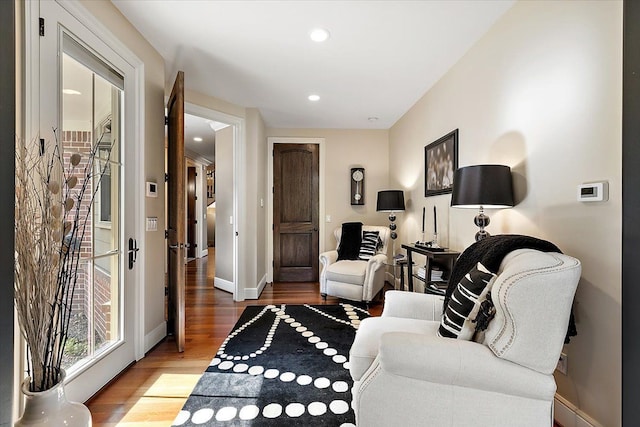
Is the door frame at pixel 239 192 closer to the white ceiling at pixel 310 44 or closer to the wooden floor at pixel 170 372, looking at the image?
the wooden floor at pixel 170 372

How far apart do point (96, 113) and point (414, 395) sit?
241cm

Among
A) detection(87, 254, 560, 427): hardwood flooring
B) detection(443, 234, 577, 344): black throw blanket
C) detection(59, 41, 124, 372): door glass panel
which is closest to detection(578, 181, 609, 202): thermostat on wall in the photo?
detection(443, 234, 577, 344): black throw blanket

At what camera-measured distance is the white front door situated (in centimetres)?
156

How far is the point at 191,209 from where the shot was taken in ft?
24.3

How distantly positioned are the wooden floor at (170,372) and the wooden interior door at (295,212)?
930 millimetres

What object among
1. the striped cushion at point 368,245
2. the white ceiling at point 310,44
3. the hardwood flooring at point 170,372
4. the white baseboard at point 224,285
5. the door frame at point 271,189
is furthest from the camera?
the door frame at point 271,189

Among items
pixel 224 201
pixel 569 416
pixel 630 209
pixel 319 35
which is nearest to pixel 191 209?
pixel 224 201

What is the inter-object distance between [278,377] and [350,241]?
2.40 meters

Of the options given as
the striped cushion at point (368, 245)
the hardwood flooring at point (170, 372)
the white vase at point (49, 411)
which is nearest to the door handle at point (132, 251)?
the hardwood flooring at point (170, 372)

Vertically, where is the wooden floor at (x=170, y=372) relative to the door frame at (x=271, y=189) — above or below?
below

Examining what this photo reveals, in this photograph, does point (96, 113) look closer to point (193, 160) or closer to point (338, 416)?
point (338, 416)

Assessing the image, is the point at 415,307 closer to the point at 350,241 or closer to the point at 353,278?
the point at 353,278

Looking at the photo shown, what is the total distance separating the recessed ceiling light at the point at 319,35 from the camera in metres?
2.17

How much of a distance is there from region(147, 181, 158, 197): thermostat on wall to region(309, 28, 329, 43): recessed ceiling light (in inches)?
68.6
